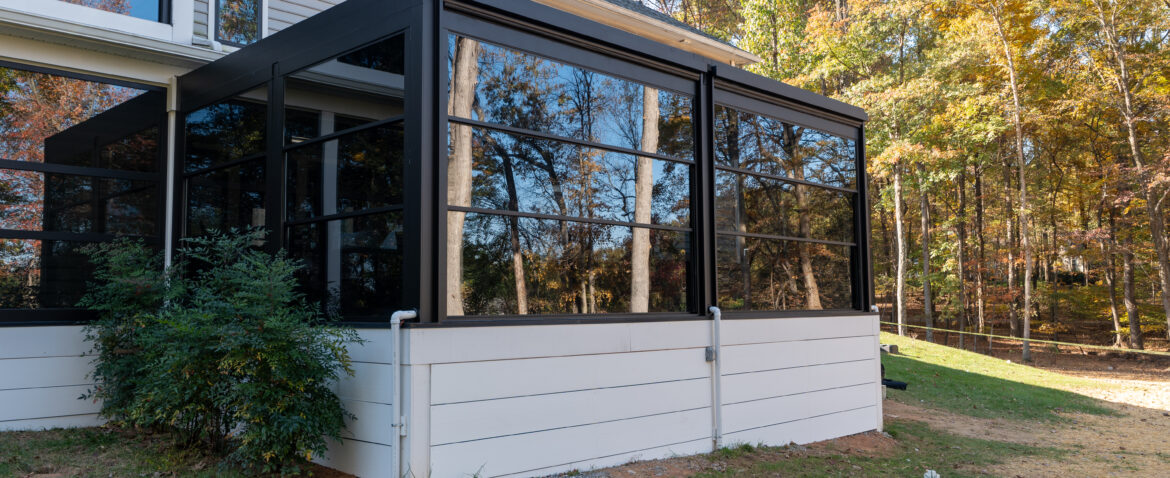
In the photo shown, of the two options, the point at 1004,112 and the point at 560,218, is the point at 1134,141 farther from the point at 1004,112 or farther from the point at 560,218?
the point at 560,218

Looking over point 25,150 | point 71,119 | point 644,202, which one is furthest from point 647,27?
point 25,150

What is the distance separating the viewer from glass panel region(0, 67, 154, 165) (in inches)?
207

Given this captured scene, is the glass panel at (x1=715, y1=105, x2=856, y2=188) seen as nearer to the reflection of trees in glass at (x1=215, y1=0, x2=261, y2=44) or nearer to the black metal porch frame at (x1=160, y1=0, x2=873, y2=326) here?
the black metal porch frame at (x1=160, y1=0, x2=873, y2=326)

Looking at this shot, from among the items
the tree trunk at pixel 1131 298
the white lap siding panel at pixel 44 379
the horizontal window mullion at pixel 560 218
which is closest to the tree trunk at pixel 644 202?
the horizontal window mullion at pixel 560 218

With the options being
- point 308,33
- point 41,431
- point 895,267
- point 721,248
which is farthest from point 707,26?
point 41,431

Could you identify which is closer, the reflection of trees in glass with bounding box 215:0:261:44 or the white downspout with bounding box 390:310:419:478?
the white downspout with bounding box 390:310:419:478

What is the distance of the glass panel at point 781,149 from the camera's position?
618cm

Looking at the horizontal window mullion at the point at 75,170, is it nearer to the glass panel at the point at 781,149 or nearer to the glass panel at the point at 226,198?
the glass panel at the point at 226,198

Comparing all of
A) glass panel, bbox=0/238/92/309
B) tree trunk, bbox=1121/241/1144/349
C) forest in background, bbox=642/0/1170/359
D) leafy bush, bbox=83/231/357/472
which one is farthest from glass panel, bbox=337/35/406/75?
tree trunk, bbox=1121/241/1144/349

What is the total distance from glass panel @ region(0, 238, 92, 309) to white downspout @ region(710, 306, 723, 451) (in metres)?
4.69

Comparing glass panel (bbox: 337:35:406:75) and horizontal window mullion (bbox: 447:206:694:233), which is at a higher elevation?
glass panel (bbox: 337:35:406:75)

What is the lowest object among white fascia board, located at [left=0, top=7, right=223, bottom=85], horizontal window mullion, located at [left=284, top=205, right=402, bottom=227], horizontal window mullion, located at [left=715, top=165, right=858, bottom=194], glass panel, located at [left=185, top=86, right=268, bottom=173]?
horizontal window mullion, located at [left=284, top=205, right=402, bottom=227]

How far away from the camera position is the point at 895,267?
77.7ft

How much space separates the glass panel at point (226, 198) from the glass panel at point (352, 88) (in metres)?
0.62
